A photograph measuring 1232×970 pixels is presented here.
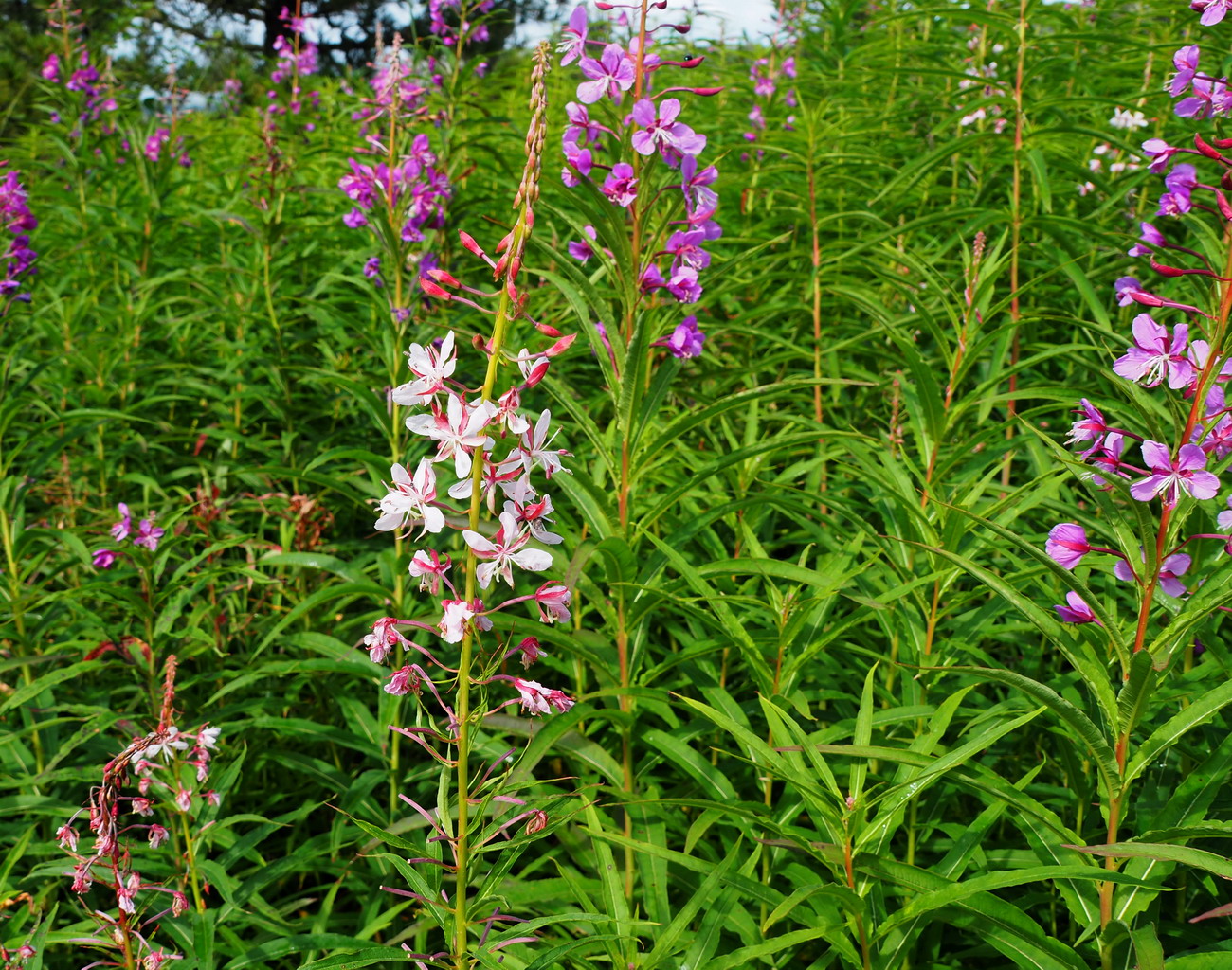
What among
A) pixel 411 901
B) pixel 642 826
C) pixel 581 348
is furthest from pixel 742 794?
pixel 581 348

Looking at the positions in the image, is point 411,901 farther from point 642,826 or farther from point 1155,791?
point 1155,791

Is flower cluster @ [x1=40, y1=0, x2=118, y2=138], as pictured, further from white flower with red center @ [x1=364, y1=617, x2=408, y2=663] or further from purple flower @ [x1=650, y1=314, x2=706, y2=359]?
white flower with red center @ [x1=364, y1=617, x2=408, y2=663]

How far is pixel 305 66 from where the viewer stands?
301 inches

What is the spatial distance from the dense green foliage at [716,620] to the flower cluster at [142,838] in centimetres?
9

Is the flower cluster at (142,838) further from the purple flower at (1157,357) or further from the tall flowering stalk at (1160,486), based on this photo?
the purple flower at (1157,357)

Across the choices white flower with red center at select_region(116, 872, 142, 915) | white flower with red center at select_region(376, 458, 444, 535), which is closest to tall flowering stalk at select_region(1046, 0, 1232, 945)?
white flower with red center at select_region(376, 458, 444, 535)

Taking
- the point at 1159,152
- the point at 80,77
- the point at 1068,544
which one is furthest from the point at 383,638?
the point at 80,77

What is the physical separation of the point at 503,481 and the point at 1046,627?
3.42 feet

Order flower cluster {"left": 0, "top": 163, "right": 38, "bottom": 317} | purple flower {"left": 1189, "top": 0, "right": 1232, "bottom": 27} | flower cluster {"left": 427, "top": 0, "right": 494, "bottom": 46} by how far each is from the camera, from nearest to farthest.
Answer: purple flower {"left": 1189, "top": 0, "right": 1232, "bottom": 27}
flower cluster {"left": 0, "top": 163, "right": 38, "bottom": 317}
flower cluster {"left": 427, "top": 0, "right": 494, "bottom": 46}

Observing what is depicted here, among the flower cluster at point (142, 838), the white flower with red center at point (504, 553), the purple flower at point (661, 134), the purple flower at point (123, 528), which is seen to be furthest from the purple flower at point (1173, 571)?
the purple flower at point (123, 528)

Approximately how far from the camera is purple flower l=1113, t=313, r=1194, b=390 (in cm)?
173

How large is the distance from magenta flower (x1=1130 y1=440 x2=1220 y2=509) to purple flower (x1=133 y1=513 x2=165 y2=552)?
9.97 ft

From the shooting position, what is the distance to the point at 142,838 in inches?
116

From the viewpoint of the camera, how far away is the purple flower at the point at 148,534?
325cm
